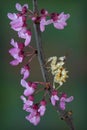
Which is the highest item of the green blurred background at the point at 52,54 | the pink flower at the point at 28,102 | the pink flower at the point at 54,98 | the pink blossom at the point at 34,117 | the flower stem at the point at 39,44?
the green blurred background at the point at 52,54

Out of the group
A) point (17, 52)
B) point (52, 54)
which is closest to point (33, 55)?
point (17, 52)

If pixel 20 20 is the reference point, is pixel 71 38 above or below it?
above

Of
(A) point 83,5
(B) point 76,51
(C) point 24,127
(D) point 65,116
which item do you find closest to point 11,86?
(C) point 24,127

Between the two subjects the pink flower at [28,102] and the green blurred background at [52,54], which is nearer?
the pink flower at [28,102]

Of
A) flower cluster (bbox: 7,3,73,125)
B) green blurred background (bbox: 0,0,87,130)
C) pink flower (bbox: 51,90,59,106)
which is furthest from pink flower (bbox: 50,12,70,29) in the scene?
green blurred background (bbox: 0,0,87,130)

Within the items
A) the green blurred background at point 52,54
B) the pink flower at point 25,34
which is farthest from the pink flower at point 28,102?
the green blurred background at point 52,54

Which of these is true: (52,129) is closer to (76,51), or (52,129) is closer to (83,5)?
(76,51)

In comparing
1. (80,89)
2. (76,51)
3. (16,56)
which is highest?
(76,51)

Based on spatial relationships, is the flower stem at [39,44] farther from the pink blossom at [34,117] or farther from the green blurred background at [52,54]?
the green blurred background at [52,54]

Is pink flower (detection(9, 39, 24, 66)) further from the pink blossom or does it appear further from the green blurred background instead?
the green blurred background
